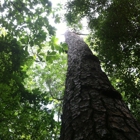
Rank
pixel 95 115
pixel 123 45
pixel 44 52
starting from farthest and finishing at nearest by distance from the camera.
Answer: pixel 123 45
pixel 44 52
pixel 95 115

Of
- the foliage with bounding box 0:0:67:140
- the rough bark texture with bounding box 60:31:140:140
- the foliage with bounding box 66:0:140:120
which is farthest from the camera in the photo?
the foliage with bounding box 66:0:140:120

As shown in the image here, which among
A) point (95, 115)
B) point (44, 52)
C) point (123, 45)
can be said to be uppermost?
point (123, 45)

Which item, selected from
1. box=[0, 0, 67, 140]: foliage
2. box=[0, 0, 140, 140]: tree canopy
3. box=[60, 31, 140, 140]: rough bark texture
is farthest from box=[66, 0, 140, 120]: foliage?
box=[60, 31, 140, 140]: rough bark texture

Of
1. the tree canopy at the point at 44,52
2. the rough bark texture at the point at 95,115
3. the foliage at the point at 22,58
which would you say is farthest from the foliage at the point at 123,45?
the rough bark texture at the point at 95,115

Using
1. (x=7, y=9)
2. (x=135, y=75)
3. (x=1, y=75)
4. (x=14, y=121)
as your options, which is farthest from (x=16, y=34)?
(x=135, y=75)

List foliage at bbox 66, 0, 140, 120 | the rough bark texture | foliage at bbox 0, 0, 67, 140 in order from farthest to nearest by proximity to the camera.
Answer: foliage at bbox 66, 0, 140, 120
foliage at bbox 0, 0, 67, 140
the rough bark texture

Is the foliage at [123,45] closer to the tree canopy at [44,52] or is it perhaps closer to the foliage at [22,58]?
the tree canopy at [44,52]

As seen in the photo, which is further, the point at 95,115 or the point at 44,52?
the point at 44,52

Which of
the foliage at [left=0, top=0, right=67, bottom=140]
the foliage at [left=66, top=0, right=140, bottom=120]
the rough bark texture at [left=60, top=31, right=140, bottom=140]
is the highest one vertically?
the foliage at [left=66, top=0, right=140, bottom=120]

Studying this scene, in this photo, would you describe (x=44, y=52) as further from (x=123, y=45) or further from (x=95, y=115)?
(x=123, y=45)

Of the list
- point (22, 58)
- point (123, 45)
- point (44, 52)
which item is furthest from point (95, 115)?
point (123, 45)

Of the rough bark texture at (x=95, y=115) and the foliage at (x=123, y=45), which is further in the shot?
the foliage at (x=123, y=45)

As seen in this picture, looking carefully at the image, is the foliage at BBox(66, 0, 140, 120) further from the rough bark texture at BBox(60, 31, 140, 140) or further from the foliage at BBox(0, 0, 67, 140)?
the rough bark texture at BBox(60, 31, 140, 140)

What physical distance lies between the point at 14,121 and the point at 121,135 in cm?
324
